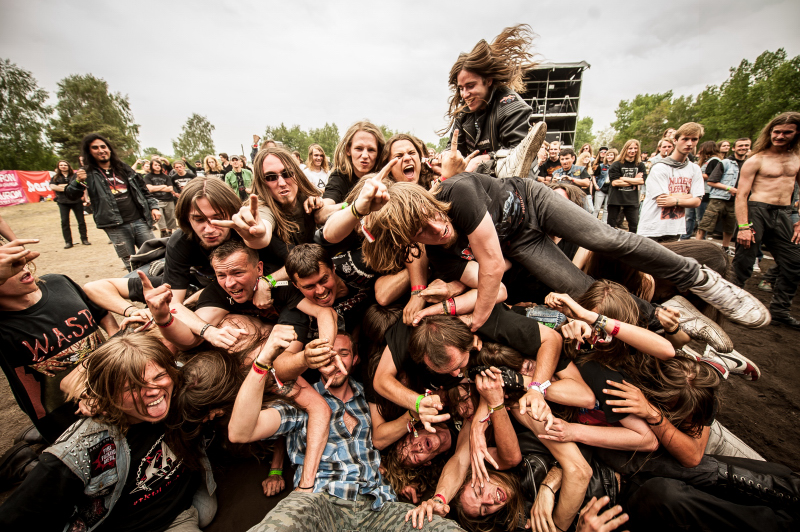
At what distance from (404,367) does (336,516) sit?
1.08 m

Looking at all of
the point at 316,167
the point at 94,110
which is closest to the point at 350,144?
the point at 316,167

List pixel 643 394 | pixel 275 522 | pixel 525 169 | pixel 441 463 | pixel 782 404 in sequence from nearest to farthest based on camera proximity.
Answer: pixel 275 522 < pixel 643 394 < pixel 441 463 < pixel 525 169 < pixel 782 404

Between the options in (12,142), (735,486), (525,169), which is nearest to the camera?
(735,486)

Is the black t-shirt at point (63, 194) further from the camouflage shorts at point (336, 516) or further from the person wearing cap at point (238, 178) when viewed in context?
the camouflage shorts at point (336, 516)

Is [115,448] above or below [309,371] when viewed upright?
above

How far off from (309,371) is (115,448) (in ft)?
4.23

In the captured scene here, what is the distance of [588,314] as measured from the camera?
203 centimetres

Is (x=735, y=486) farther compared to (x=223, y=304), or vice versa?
(x=223, y=304)

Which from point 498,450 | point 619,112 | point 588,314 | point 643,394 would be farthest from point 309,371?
point 619,112

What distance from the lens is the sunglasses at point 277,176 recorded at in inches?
111

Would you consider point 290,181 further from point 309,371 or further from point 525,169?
point 525,169

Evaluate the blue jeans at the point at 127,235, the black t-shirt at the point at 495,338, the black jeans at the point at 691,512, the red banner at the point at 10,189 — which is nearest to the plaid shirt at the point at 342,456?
the black t-shirt at the point at 495,338

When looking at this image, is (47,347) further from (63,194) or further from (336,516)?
(63,194)

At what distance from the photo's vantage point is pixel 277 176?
2.83 metres
